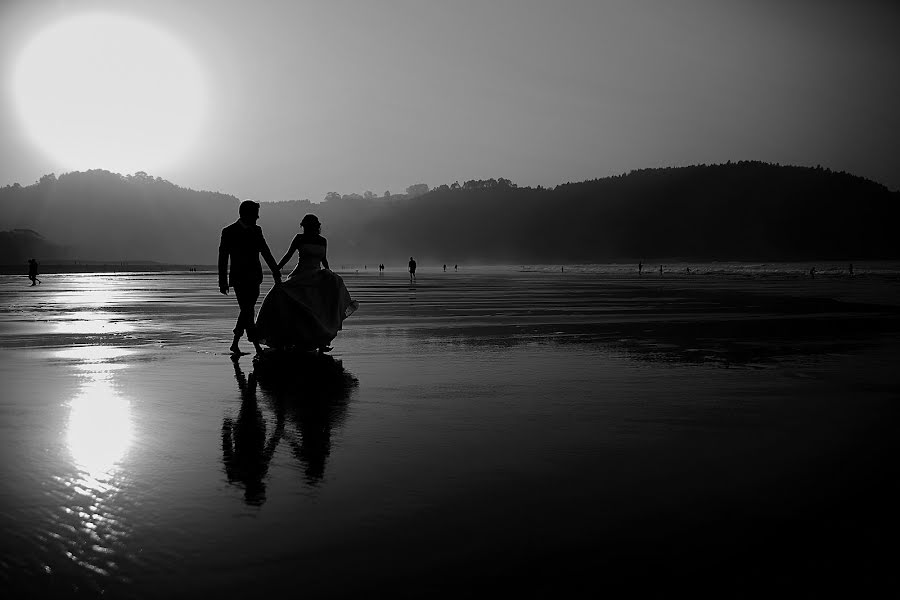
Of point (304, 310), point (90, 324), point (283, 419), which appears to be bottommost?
point (283, 419)

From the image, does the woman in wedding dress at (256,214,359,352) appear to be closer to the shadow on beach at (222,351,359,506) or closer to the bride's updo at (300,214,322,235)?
the bride's updo at (300,214,322,235)

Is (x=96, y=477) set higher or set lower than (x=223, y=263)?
lower

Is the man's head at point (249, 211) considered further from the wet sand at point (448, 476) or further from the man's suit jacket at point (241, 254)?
the wet sand at point (448, 476)

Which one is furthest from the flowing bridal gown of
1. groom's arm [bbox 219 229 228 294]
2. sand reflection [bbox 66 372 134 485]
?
sand reflection [bbox 66 372 134 485]

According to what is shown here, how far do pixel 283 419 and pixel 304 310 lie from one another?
4704 mm

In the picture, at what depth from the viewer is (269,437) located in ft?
17.9

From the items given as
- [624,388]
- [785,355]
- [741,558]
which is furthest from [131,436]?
[785,355]

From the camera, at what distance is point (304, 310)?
10695mm

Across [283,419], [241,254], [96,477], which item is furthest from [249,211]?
[96,477]

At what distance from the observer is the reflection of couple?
1070 cm

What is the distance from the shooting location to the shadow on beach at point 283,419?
14.9 ft

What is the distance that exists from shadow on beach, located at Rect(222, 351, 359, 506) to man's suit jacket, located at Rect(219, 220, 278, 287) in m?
1.54

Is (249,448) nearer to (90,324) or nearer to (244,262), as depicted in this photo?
(244,262)

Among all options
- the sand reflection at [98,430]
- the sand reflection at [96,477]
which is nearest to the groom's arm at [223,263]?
the sand reflection at [96,477]
